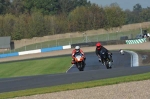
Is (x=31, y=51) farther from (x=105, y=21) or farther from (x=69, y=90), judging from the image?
(x=69, y=90)

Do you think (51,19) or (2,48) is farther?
(51,19)

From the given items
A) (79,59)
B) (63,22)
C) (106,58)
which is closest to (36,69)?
(79,59)

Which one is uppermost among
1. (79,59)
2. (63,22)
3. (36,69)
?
(63,22)

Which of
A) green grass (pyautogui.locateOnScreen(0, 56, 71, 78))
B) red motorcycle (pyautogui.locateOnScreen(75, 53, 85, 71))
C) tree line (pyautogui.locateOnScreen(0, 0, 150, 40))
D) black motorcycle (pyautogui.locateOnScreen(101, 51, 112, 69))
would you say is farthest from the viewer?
tree line (pyautogui.locateOnScreen(0, 0, 150, 40))

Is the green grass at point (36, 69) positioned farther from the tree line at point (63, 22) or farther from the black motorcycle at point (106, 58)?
the tree line at point (63, 22)

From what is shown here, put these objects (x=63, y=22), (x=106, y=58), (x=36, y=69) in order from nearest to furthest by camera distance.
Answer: (x=106, y=58) → (x=36, y=69) → (x=63, y=22)

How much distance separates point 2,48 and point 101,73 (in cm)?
7383

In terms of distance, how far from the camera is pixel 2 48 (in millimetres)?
92875

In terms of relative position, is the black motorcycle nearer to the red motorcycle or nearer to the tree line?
the red motorcycle

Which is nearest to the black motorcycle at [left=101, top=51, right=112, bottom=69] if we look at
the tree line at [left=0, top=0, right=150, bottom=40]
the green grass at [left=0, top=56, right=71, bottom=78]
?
the green grass at [left=0, top=56, right=71, bottom=78]

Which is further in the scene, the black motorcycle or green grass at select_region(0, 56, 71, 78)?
green grass at select_region(0, 56, 71, 78)

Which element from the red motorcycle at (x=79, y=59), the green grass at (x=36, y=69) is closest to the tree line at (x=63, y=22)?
the green grass at (x=36, y=69)

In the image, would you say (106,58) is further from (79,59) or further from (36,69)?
(36,69)

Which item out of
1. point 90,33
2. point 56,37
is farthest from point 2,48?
point 90,33
